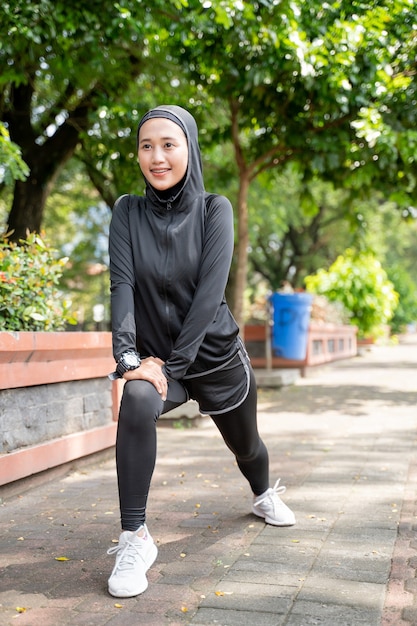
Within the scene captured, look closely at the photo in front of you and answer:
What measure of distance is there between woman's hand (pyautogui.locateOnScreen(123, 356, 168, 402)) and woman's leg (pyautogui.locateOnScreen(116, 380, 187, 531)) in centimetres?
2

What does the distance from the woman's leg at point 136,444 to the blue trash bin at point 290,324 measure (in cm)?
1017

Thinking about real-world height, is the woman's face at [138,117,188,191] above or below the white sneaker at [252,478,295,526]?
above

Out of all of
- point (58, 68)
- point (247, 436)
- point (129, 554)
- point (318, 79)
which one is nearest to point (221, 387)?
point (247, 436)

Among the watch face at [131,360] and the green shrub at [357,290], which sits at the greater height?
the green shrub at [357,290]

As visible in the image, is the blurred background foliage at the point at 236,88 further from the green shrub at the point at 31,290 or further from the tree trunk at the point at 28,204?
the green shrub at the point at 31,290

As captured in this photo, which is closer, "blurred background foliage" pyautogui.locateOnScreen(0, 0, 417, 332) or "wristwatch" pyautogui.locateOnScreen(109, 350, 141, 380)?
"wristwatch" pyautogui.locateOnScreen(109, 350, 141, 380)

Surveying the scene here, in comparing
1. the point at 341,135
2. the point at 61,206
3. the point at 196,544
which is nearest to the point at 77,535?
the point at 196,544

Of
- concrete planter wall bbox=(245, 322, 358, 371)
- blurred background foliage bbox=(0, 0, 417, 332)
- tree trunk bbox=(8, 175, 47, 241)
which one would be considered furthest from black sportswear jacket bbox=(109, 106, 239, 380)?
concrete planter wall bbox=(245, 322, 358, 371)

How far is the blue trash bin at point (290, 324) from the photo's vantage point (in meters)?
13.1

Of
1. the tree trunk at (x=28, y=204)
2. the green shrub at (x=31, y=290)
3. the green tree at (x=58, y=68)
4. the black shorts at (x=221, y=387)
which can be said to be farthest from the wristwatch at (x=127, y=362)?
the tree trunk at (x=28, y=204)

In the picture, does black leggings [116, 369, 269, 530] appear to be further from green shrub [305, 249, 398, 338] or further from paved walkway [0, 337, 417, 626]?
green shrub [305, 249, 398, 338]

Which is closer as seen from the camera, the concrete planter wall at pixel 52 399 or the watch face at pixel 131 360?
the watch face at pixel 131 360

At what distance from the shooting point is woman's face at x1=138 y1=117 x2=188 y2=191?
3.18 metres

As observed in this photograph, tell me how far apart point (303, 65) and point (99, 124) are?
4.01m
